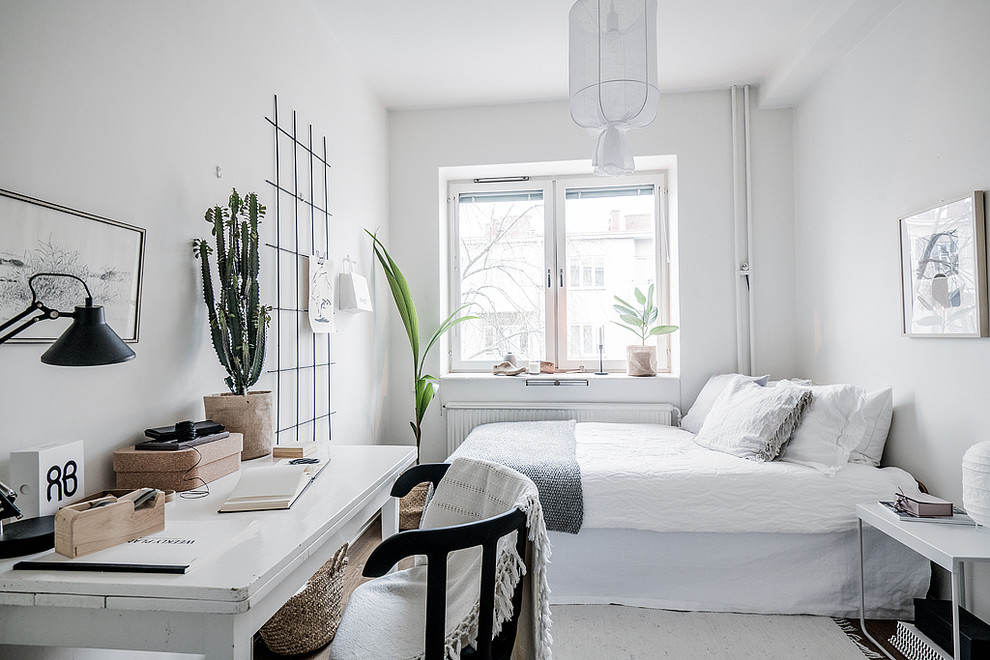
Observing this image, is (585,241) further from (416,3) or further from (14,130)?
(14,130)

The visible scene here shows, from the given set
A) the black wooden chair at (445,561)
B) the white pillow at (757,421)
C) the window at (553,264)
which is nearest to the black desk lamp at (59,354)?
the black wooden chair at (445,561)

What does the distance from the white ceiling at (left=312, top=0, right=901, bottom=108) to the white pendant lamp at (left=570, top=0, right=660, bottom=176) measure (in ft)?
2.49

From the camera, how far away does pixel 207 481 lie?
1.46m

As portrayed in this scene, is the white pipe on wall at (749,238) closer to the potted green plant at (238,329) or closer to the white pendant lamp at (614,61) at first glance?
the white pendant lamp at (614,61)

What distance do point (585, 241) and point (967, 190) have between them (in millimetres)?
2268

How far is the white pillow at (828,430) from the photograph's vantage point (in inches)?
96.3

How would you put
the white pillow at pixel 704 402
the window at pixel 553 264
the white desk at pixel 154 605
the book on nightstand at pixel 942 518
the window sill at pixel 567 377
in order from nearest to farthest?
the white desk at pixel 154 605, the book on nightstand at pixel 942 518, the white pillow at pixel 704 402, the window sill at pixel 567 377, the window at pixel 553 264

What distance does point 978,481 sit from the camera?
5.91ft

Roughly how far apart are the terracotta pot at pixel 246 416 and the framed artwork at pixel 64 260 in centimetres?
31

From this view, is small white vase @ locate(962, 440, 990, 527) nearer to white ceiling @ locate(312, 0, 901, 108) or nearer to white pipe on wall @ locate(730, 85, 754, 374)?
white pipe on wall @ locate(730, 85, 754, 374)

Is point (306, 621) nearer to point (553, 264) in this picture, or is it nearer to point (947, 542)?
point (947, 542)

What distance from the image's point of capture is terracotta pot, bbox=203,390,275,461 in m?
1.70

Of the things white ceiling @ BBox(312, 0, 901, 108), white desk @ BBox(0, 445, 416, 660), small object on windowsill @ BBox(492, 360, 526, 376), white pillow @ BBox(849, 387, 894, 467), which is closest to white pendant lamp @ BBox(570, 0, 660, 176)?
white ceiling @ BBox(312, 0, 901, 108)

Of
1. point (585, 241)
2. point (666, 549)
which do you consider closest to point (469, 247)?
point (585, 241)
